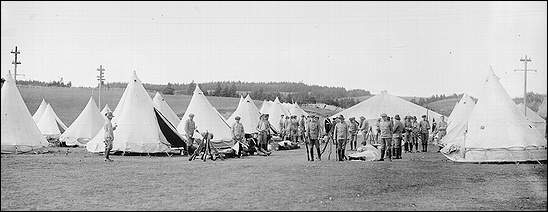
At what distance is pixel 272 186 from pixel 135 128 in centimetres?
964

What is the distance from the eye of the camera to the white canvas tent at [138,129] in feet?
58.8

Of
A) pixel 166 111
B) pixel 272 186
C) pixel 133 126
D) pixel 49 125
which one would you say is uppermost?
pixel 166 111

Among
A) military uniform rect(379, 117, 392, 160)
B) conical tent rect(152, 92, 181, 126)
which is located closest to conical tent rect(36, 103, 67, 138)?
conical tent rect(152, 92, 181, 126)

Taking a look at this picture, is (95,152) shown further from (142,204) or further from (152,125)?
(142,204)

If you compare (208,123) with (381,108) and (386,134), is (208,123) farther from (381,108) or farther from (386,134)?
(381,108)

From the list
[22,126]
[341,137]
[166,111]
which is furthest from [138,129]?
[166,111]

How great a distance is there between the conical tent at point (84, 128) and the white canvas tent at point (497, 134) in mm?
14077

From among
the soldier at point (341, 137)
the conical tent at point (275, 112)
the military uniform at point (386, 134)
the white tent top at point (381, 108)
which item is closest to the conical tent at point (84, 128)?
the soldier at point (341, 137)

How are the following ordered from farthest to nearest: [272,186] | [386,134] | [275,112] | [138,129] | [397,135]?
[275,112]
[138,129]
[397,135]
[386,134]
[272,186]

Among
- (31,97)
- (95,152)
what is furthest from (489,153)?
(31,97)

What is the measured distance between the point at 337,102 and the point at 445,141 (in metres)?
52.5

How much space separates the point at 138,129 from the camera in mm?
18312

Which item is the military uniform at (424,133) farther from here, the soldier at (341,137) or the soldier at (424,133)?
the soldier at (341,137)

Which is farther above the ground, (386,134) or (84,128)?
Answer: (386,134)
